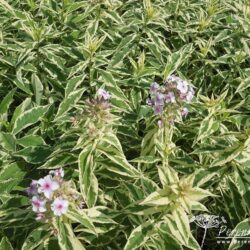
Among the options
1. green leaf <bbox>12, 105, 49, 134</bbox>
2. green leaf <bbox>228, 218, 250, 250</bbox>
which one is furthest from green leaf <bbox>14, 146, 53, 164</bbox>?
green leaf <bbox>228, 218, 250, 250</bbox>

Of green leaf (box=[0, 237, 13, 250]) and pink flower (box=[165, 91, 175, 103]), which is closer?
green leaf (box=[0, 237, 13, 250])

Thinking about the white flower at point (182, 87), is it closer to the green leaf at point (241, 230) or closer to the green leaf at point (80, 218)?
the green leaf at point (241, 230)

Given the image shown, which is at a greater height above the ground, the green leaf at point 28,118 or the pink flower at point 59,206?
the pink flower at point 59,206

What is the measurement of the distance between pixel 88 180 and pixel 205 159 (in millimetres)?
840

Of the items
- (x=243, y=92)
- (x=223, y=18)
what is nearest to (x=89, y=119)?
(x=243, y=92)

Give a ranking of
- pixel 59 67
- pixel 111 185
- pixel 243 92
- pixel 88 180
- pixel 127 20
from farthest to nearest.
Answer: pixel 127 20
pixel 243 92
pixel 59 67
pixel 111 185
pixel 88 180

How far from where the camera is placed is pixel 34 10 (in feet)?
12.8

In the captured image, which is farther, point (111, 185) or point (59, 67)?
point (59, 67)

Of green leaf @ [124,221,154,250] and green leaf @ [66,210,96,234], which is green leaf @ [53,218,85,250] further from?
green leaf @ [124,221,154,250]

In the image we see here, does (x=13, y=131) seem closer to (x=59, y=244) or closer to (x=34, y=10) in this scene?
(x=59, y=244)

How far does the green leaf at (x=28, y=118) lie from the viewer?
2.62 metres

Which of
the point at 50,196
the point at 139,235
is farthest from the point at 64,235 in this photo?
the point at 139,235

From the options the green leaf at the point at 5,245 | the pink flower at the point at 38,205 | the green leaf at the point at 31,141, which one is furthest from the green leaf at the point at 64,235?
the green leaf at the point at 31,141

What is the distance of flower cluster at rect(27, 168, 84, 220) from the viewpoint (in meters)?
1.84
